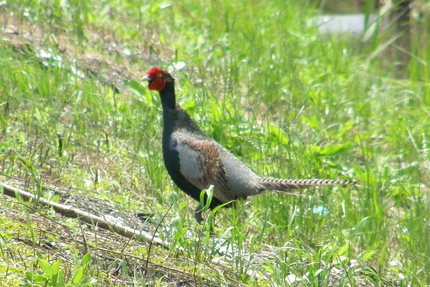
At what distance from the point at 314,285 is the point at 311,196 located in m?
1.46

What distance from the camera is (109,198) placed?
453 cm

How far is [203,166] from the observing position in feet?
16.2

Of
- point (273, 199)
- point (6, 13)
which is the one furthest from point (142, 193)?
point (6, 13)

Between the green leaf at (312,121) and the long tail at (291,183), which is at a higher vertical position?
the long tail at (291,183)

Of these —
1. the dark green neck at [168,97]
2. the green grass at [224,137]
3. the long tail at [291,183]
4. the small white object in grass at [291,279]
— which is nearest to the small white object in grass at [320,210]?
the green grass at [224,137]

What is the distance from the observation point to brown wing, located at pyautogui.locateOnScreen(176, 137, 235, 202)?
4.87 m

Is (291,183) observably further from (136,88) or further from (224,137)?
(136,88)

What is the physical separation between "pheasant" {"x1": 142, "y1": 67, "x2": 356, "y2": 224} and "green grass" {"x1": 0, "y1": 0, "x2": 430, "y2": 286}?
158mm

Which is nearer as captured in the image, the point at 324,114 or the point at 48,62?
the point at 48,62

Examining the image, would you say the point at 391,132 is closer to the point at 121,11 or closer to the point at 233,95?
the point at 233,95

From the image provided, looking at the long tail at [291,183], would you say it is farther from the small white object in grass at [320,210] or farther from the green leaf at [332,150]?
the green leaf at [332,150]

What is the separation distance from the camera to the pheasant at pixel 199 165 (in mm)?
4852

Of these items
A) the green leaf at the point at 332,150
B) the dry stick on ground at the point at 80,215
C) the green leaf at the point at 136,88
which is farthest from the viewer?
the green leaf at the point at 136,88

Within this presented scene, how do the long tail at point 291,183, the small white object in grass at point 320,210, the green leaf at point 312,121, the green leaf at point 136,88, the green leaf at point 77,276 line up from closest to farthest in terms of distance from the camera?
the green leaf at point 77,276 → the long tail at point 291,183 → the small white object in grass at point 320,210 → the green leaf at point 136,88 → the green leaf at point 312,121
